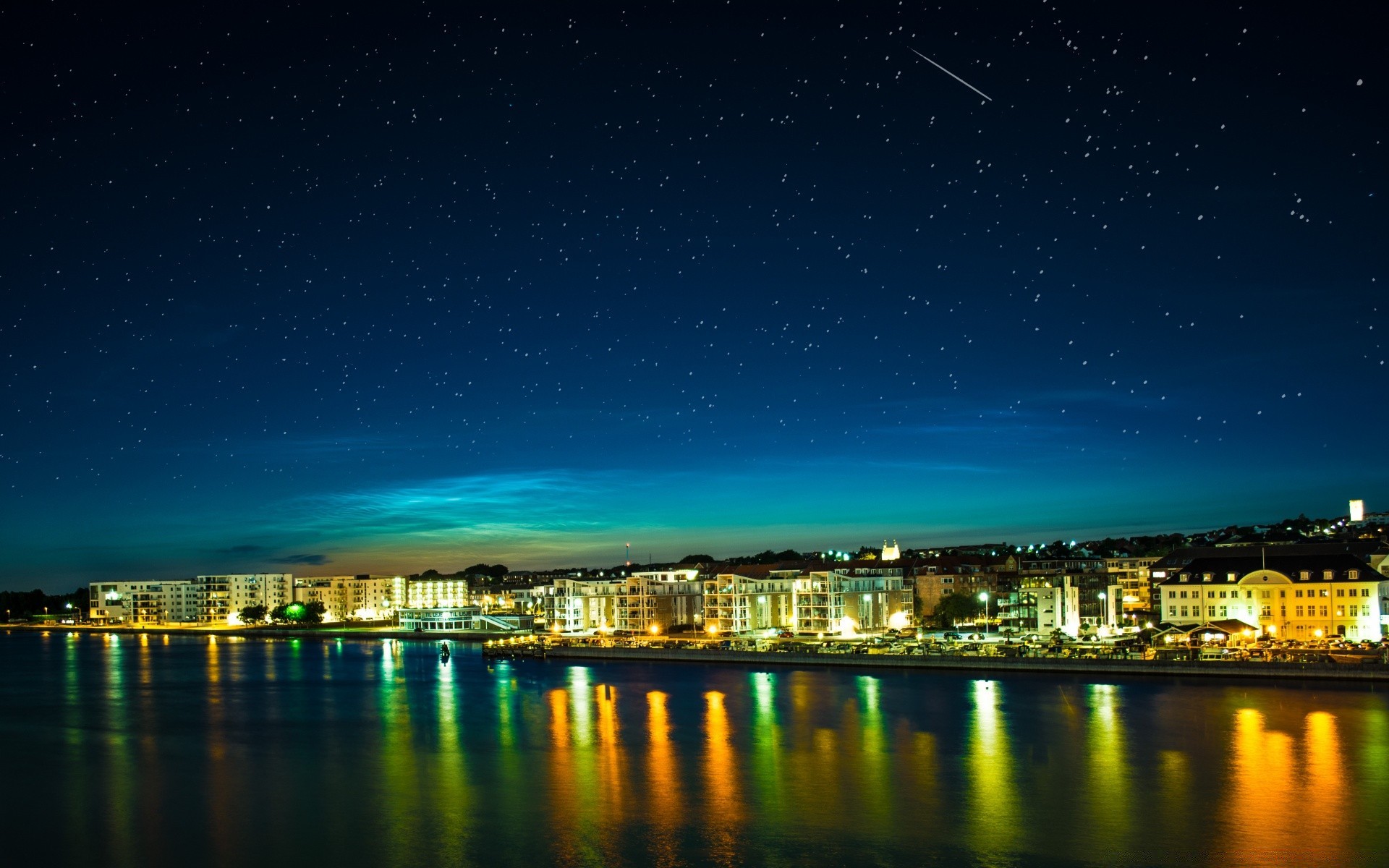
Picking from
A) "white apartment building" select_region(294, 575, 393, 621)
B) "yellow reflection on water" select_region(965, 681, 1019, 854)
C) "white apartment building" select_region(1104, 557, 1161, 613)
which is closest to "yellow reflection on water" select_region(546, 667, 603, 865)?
"yellow reflection on water" select_region(965, 681, 1019, 854)

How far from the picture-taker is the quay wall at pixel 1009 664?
2664 cm

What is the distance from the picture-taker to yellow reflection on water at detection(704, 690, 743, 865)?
42.2 ft

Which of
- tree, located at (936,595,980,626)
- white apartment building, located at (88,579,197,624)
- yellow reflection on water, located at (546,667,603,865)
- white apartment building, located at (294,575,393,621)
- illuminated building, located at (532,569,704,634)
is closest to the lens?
yellow reflection on water, located at (546,667,603,865)

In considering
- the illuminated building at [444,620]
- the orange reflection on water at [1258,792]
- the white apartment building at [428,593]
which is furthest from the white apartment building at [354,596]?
the orange reflection on water at [1258,792]

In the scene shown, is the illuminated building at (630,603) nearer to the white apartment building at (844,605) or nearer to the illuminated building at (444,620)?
the white apartment building at (844,605)

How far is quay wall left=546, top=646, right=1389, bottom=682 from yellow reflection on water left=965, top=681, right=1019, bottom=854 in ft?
24.5

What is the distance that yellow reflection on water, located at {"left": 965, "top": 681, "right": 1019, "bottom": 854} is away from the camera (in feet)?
43.1

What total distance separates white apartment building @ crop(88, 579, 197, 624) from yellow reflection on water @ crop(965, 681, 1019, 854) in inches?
3494

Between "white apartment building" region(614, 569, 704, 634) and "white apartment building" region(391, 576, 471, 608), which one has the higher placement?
"white apartment building" region(614, 569, 704, 634)

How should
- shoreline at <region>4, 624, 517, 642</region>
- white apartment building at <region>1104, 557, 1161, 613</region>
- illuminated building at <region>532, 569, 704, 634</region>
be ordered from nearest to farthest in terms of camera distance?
1. white apartment building at <region>1104, 557, 1161, 613</region>
2. illuminated building at <region>532, 569, 704, 634</region>
3. shoreline at <region>4, 624, 517, 642</region>

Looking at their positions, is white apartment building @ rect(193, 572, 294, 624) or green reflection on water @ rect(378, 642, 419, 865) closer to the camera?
green reflection on water @ rect(378, 642, 419, 865)

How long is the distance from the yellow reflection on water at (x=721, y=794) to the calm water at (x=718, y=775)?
72 millimetres

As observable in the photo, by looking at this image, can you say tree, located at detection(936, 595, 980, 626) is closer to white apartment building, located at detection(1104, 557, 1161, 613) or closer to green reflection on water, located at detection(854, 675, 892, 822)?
white apartment building, located at detection(1104, 557, 1161, 613)

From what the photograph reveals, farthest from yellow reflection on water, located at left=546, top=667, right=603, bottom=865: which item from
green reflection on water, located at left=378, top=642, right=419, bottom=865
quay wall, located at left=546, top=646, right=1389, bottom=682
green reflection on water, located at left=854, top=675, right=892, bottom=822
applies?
quay wall, located at left=546, top=646, right=1389, bottom=682
